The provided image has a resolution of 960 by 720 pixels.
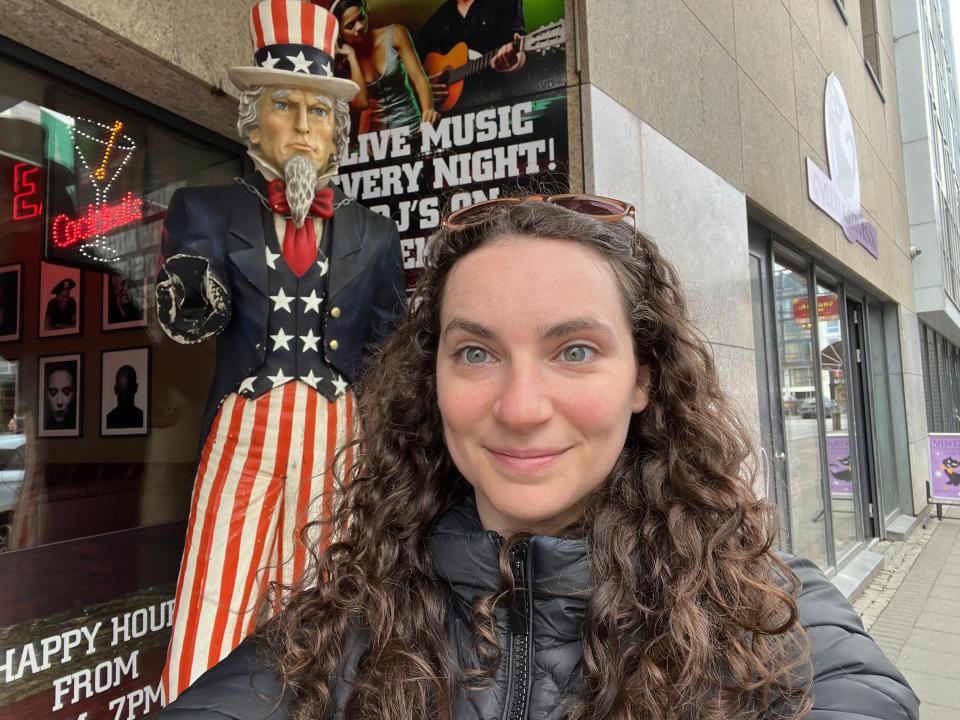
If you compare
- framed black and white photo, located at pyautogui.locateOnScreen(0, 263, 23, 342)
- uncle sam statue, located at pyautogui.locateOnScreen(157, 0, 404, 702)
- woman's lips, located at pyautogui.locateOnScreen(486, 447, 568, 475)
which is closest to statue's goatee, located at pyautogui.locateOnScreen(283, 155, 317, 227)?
uncle sam statue, located at pyautogui.locateOnScreen(157, 0, 404, 702)

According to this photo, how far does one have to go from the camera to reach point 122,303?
2.85m

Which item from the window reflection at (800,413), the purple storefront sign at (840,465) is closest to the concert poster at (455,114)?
the window reflection at (800,413)

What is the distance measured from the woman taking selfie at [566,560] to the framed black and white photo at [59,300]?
1939mm

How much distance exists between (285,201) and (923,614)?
20.2 feet

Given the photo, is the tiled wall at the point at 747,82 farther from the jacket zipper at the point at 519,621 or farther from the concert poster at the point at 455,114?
the jacket zipper at the point at 519,621

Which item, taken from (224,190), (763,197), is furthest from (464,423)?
(763,197)

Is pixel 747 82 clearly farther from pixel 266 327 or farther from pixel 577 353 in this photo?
pixel 577 353

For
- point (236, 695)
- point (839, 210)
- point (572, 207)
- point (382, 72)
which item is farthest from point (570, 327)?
point (839, 210)

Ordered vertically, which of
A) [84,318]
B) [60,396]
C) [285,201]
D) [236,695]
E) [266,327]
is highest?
[285,201]

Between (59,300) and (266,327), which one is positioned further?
(59,300)

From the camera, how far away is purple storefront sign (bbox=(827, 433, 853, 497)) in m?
7.00

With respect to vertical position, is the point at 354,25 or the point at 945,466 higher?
the point at 354,25

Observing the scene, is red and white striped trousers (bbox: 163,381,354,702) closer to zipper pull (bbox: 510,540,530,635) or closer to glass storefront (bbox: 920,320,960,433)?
zipper pull (bbox: 510,540,530,635)

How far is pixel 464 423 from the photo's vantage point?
114 centimetres
